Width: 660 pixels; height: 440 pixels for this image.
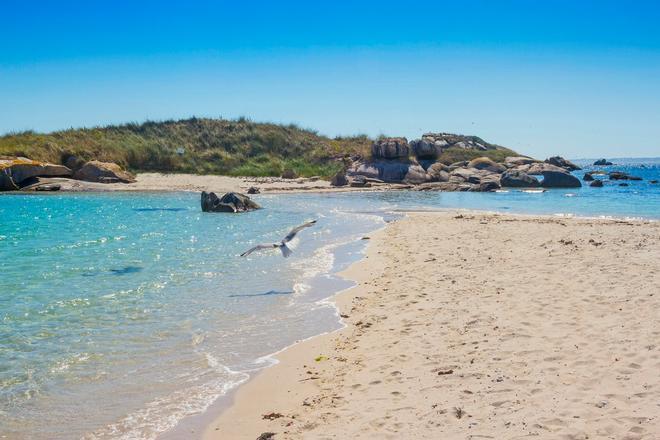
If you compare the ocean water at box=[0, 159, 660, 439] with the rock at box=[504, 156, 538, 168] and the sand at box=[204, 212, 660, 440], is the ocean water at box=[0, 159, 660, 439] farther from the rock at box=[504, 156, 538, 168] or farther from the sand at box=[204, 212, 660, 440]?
the rock at box=[504, 156, 538, 168]

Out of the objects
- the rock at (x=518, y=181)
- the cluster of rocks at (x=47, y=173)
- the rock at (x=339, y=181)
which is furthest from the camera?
the rock at (x=518, y=181)

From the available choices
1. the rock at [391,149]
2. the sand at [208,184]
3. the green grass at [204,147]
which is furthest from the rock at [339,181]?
the green grass at [204,147]

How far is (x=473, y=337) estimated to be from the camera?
6.70 m

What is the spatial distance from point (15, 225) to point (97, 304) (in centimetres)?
1284

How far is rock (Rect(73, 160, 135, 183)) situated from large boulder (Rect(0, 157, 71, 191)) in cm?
156

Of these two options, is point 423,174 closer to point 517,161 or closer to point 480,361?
point 517,161

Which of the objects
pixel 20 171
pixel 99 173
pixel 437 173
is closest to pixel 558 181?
pixel 437 173

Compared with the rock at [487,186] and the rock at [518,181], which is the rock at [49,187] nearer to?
the rock at [487,186]

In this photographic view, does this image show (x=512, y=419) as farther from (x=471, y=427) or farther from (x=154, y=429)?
(x=154, y=429)

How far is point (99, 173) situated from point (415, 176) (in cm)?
2178

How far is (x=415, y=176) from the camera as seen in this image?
1634 inches

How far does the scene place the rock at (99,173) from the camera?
1487 inches

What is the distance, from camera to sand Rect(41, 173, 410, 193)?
3566 cm

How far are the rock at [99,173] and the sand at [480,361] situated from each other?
3129cm
